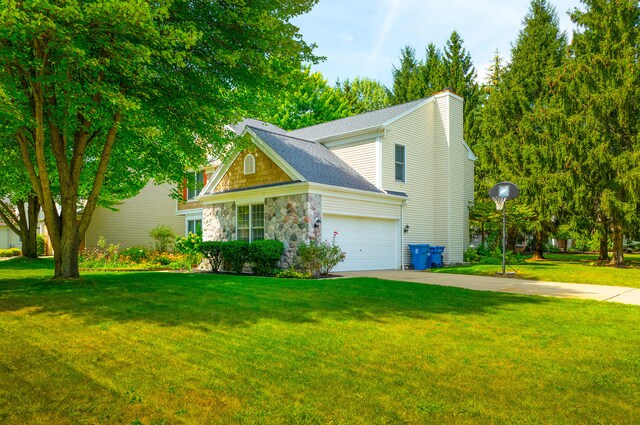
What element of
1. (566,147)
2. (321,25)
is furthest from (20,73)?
(566,147)

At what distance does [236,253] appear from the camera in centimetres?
1542

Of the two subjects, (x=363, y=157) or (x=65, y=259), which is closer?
(x=65, y=259)

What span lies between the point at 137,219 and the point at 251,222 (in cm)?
1519

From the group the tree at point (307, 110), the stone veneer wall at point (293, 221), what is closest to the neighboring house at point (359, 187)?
the stone veneer wall at point (293, 221)

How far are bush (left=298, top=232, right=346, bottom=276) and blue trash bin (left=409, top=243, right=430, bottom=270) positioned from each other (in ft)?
15.6

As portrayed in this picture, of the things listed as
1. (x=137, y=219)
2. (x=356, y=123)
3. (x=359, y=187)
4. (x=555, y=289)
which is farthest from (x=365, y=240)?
Answer: (x=137, y=219)

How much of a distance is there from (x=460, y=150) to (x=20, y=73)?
1710cm

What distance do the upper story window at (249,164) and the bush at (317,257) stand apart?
439cm

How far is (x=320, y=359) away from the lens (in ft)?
16.2

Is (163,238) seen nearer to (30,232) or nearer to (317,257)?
(30,232)

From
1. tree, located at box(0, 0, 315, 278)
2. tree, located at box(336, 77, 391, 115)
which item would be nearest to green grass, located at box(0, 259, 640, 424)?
tree, located at box(0, 0, 315, 278)

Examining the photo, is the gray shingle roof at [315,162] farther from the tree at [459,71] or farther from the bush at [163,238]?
the tree at [459,71]

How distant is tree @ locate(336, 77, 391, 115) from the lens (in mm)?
44231

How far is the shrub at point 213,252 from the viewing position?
1609 centimetres
